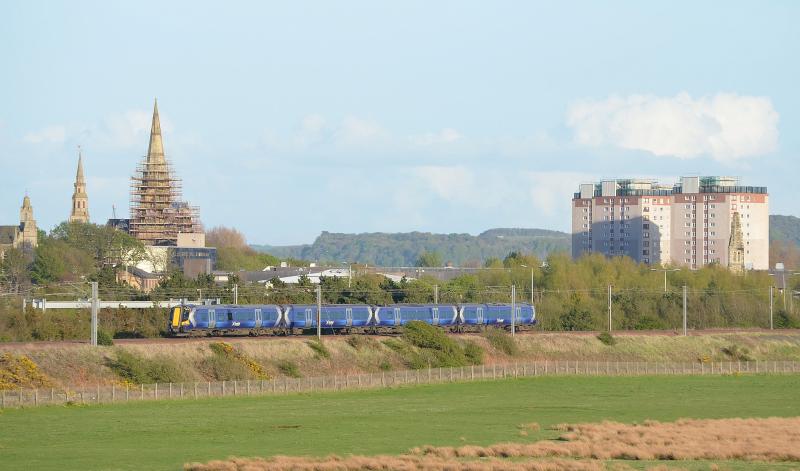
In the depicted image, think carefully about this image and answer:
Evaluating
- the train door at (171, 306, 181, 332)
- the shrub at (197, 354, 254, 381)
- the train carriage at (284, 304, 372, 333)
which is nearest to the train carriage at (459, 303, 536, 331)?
the train carriage at (284, 304, 372, 333)

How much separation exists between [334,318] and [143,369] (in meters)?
23.3

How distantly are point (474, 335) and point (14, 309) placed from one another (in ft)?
107

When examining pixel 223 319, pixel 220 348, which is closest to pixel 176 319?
pixel 223 319

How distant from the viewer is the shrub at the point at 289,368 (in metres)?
84.4

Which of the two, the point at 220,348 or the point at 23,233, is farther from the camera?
the point at 23,233

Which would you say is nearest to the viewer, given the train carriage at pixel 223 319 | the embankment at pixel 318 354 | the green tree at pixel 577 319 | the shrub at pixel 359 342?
the embankment at pixel 318 354

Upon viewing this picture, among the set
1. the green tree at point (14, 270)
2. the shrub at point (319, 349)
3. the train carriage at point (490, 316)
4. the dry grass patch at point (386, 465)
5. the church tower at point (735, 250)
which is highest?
the church tower at point (735, 250)

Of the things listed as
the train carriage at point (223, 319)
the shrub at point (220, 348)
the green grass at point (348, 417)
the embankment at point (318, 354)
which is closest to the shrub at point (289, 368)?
the embankment at point (318, 354)

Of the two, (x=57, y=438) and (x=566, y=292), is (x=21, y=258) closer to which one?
(x=566, y=292)

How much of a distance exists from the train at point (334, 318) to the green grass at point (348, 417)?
16.7m

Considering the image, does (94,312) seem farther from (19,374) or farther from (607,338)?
(607,338)

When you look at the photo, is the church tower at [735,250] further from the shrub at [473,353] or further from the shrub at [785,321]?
the shrub at [473,353]

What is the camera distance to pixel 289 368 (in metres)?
85.0

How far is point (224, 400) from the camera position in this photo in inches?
2810
